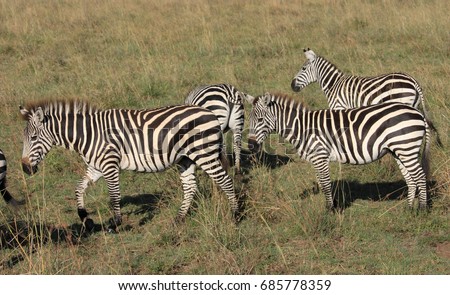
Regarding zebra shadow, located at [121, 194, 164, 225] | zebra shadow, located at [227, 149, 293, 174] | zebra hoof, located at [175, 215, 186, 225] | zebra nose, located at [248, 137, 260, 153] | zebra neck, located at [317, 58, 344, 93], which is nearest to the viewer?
zebra hoof, located at [175, 215, 186, 225]

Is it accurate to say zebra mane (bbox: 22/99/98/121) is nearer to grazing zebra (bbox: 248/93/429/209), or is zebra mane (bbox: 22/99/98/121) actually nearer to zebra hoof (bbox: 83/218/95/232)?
zebra hoof (bbox: 83/218/95/232)

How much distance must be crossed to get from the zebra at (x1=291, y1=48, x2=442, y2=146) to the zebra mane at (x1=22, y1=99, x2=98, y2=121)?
4.02 meters

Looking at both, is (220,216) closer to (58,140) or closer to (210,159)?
(210,159)

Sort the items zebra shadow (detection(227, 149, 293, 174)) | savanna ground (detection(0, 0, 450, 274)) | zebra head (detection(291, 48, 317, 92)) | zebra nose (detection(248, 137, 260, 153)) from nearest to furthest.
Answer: savanna ground (detection(0, 0, 450, 274)) → zebra nose (detection(248, 137, 260, 153)) → zebra shadow (detection(227, 149, 293, 174)) → zebra head (detection(291, 48, 317, 92))

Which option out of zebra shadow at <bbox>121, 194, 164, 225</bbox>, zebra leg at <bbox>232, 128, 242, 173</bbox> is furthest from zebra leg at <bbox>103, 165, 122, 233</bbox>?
zebra leg at <bbox>232, 128, 242, 173</bbox>

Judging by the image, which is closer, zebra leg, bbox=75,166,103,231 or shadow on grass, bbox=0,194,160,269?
shadow on grass, bbox=0,194,160,269

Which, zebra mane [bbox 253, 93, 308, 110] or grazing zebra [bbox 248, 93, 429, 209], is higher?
zebra mane [bbox 253, 93, 308, 110]

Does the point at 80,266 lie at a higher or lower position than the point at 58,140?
lower

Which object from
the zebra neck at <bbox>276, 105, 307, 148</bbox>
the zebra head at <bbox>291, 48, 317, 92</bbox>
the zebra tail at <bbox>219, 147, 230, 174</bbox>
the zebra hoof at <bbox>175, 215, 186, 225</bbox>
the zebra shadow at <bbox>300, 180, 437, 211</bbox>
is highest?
the zebra head at <bbox>291, 48, 317, 92</bbox>

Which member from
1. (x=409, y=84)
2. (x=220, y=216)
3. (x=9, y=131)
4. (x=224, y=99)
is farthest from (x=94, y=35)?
(x=220, y=216)

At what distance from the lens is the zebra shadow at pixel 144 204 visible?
708 cm

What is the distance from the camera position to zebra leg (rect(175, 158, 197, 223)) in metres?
6.86

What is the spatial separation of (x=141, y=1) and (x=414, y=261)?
1555 cm

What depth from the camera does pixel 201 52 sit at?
14031 millimetres
